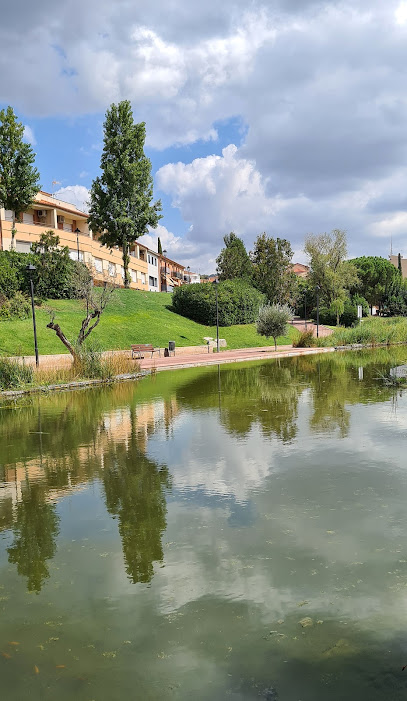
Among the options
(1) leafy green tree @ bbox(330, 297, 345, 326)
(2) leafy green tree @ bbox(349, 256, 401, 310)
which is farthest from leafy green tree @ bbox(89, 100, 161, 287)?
(2) leafy green tree @ bbox(349, 256, 401, 310)

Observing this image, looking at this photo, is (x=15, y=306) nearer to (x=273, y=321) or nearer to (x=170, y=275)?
(x=273, y=321)

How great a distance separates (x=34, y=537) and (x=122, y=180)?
48.7 metres

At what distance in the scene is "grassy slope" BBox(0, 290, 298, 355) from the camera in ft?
102

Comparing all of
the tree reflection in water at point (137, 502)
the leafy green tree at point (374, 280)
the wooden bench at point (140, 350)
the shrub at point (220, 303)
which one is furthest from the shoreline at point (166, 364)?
the leafy green tree at point (374, 280)

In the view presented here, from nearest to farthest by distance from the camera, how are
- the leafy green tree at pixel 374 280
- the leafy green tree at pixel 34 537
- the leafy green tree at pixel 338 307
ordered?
the leafy green tree at pixel 34 537, the leafy green tree at pixel 338 307, the leafy green tree at pixel 374 280

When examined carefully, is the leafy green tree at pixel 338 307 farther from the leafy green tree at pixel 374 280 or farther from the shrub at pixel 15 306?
the shrub at pixel 15 306

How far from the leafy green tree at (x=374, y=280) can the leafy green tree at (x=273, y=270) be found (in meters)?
27.0

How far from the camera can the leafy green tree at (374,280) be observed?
271ft

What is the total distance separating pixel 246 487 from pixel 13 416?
881 cm

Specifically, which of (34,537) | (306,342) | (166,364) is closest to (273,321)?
(306,342)

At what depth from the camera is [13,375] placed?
19.1 m

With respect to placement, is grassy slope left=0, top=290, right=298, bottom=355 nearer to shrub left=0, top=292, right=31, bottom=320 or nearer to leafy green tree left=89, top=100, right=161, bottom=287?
shrub left=0, top=292, right=31, bottom=320

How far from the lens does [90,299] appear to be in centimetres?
2617

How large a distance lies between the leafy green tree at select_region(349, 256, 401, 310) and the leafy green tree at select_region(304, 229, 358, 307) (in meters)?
11.4
